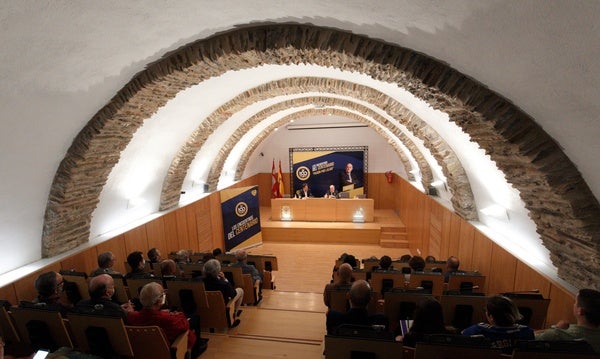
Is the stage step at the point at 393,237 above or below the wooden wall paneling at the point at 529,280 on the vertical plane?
below

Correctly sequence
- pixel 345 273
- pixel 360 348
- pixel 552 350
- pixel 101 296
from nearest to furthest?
1. pixel 552 350
2. pixel 360 348
3. pixel 101 296
4. pixel 345 273

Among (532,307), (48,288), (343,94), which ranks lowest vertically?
(532,307)

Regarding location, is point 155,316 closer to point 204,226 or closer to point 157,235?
point 157,235

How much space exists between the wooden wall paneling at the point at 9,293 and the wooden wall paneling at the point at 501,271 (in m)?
6.50

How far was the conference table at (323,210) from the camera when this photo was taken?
38.5 feet

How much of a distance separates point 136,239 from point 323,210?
23.4ft

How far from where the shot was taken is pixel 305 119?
46.5ft

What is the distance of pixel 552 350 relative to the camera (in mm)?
1980

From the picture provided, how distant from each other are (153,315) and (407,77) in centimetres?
333

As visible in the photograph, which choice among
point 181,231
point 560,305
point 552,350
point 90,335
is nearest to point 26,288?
point 90,335

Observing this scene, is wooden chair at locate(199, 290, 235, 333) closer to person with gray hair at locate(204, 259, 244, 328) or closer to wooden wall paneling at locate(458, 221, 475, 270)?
person with gray hair at locate(204, 259, 244, 328)

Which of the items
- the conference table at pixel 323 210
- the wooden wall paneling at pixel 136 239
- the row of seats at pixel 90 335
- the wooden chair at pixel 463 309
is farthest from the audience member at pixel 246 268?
the conference table at pixel 323 210

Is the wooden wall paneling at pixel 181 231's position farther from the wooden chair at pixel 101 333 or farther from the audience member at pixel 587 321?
the audience member at pixel 587 321

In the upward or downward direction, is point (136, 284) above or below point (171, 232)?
above
